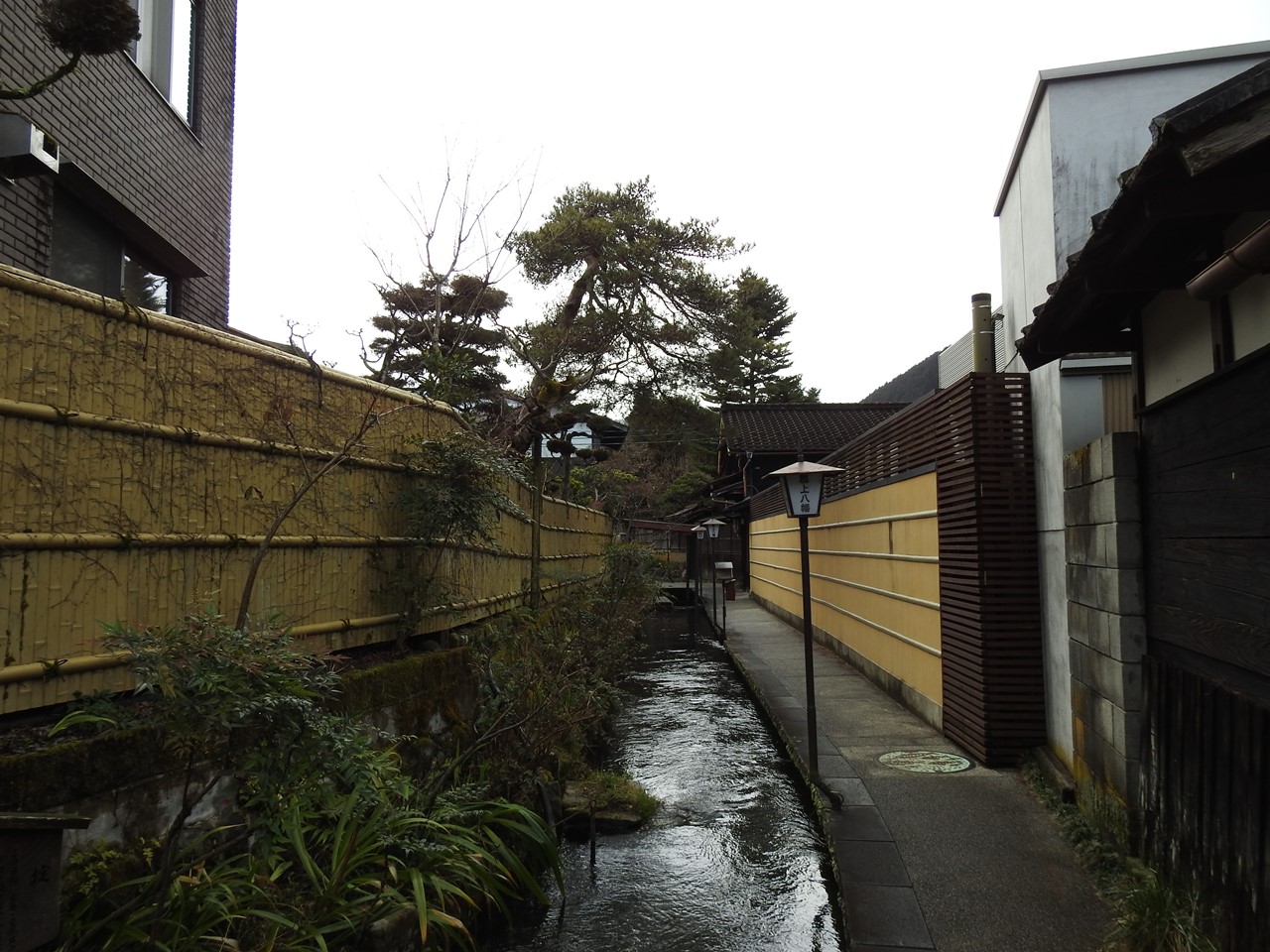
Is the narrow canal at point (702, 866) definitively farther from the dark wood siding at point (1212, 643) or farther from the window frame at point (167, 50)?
the window frame at point (167, 50)

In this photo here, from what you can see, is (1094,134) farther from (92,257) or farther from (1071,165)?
(92,257)

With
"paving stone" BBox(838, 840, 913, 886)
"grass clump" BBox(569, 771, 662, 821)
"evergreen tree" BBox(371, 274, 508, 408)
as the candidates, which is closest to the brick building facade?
"evergreen tree" BBox(371, 274, 508, 408)

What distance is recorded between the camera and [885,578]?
36.9 feet

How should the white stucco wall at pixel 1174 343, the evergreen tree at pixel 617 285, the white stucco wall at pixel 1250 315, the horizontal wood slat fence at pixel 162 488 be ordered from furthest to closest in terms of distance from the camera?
the evergreen tree at pixel 617 285
the white stucco wall at pixel 1174 343
the white stucco wall at pixel 1250 315
the horizontal wood slat fence at pixel 162 488

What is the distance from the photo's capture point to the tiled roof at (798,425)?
24969mm

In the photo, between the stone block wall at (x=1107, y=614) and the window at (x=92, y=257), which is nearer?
the stone block wall at (x=1107, y=614)

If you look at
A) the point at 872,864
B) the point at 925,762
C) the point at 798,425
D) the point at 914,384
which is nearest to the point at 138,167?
the point at 872,864

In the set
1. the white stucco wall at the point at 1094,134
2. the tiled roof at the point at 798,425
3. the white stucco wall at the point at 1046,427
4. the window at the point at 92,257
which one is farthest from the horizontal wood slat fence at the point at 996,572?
the tiled roof at the point at 798,425

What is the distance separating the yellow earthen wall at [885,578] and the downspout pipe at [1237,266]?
5899mm

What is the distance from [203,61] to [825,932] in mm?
10724

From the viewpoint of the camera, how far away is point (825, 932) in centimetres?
536

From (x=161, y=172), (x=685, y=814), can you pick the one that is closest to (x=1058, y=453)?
(x=685, y=814)

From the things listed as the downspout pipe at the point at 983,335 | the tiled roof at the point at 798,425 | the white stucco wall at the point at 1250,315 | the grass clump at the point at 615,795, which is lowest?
the grass clump at the point at 615,795

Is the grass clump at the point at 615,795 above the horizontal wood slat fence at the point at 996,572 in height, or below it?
below
